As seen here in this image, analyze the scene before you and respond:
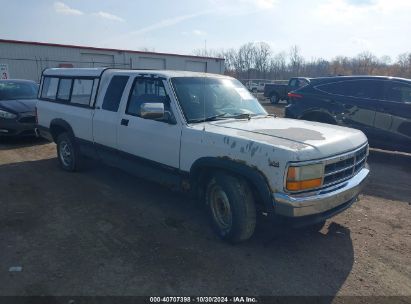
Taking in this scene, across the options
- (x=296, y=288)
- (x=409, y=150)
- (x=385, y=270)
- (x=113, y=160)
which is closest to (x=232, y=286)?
(x=296, y=288)

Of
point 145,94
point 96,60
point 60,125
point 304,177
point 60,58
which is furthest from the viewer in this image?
point 96,60

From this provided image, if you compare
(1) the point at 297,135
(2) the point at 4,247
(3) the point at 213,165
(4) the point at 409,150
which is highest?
(1) the point at 297,135

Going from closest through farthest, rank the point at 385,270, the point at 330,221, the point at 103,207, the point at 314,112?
the point at 385,270 → the point at 330,221 → the point at 103,207 → the point at 314,112

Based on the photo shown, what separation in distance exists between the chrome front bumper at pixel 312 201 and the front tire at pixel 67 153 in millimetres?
4467

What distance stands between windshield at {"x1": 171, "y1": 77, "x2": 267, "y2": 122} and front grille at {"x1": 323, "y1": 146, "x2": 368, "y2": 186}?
4.85ft

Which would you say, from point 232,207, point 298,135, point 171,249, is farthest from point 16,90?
point 298,135

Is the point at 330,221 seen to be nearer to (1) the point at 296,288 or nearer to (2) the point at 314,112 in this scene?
(1) the point at 296,288

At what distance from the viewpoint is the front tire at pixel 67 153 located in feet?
21.4

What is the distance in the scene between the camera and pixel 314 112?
8727mm

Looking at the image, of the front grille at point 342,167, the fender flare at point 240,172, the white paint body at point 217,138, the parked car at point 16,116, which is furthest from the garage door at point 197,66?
the front grille at point 342,167

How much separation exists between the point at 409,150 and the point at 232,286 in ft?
20.1

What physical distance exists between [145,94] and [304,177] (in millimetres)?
2645

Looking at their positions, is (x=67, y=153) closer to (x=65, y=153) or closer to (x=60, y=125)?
(x=65, y=153)

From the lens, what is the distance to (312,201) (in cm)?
339
